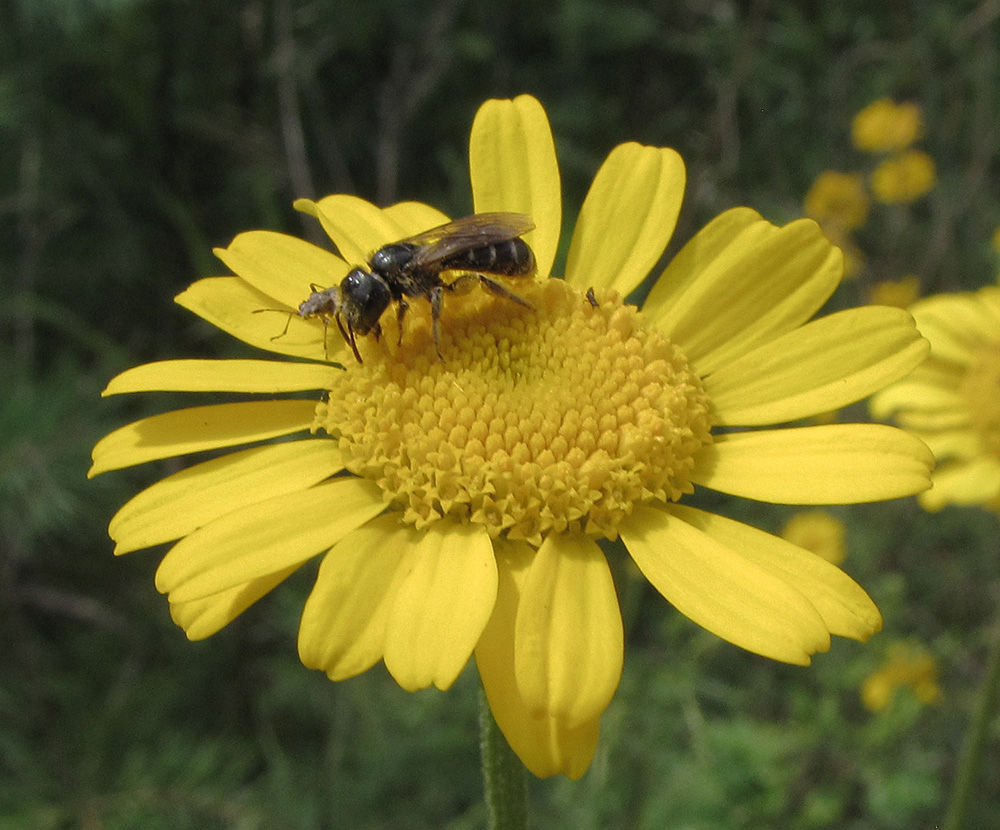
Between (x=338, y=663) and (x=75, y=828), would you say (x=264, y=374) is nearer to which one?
(x=338, y=663)

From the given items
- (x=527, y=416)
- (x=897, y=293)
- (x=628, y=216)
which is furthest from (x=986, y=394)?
(x=897, y=293)

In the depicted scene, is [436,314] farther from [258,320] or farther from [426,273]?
[258,320]

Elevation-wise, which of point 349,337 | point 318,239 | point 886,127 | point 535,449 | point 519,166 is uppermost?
point 519,166

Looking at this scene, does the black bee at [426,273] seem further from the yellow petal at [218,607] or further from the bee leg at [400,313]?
the yellow petal at [218,607]

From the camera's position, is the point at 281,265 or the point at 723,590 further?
the point at 281,265

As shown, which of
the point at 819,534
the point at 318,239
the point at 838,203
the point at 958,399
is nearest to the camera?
the point at 958,399

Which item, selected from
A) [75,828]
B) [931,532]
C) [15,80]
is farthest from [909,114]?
[75,828]
